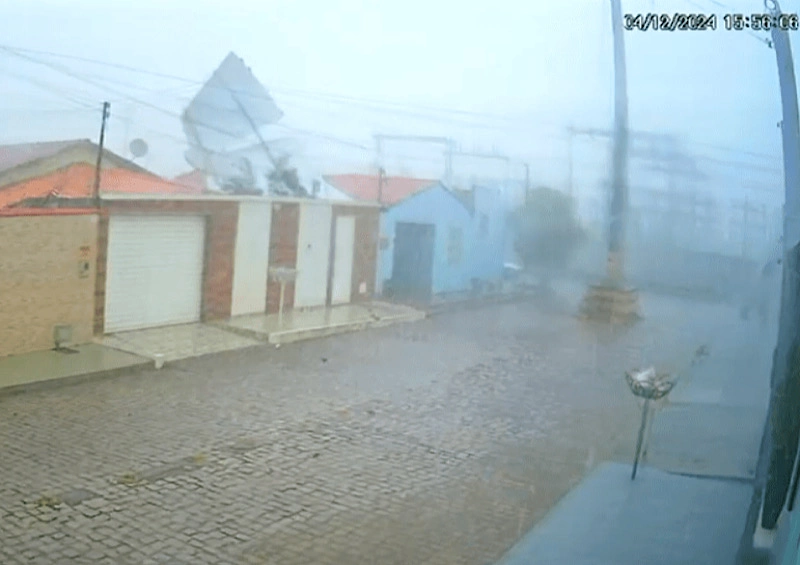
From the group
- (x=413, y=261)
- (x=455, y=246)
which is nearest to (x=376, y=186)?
(x=413, y=261)

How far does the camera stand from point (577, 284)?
2668 mm

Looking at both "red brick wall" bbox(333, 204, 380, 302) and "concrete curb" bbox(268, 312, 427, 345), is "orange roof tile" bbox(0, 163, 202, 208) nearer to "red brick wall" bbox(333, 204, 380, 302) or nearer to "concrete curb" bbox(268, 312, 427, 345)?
"concrete curb" bbox(268, 312, 427, 345)

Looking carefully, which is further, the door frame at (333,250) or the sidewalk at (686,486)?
the door frame at (333,250)

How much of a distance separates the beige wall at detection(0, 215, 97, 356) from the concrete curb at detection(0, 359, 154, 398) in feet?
1.57

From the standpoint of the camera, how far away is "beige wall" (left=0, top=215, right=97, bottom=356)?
4.27 metres

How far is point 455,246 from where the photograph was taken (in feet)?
9.61

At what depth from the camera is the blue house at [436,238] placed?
9.32ft

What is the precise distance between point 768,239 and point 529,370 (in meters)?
1.06

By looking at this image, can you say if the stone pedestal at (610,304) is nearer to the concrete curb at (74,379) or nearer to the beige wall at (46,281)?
the concrete curb at (74,379)

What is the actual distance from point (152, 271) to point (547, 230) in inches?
90.2

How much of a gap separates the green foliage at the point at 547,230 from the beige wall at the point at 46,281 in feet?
7.99

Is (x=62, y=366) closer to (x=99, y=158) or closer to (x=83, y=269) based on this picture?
(x=83, y=269)

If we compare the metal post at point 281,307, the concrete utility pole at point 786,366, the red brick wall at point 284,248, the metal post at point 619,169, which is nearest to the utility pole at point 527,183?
the metal post at point 619,169

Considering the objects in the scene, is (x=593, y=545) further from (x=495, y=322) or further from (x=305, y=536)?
(x=495, y=322)
